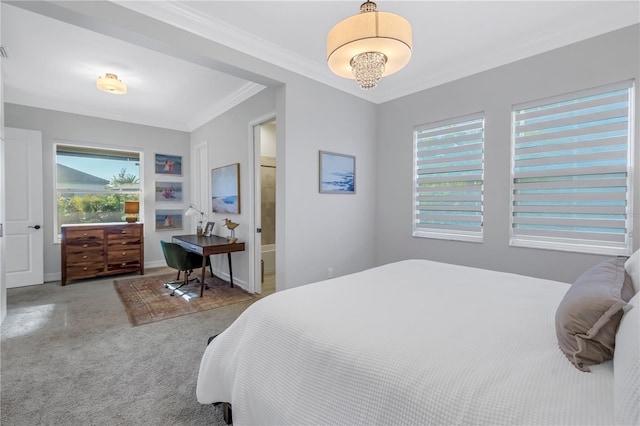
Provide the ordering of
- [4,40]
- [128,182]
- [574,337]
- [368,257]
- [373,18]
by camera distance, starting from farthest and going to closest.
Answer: [128,182] < [368,257] < [4,40] < [373,18] < [574,337]

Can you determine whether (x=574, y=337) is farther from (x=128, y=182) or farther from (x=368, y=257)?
(x=128, y=182)

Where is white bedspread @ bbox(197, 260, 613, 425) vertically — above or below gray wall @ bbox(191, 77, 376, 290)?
below

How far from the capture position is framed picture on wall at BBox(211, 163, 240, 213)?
13.6 feet

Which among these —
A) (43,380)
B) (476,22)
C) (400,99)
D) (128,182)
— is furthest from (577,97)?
(128,182)

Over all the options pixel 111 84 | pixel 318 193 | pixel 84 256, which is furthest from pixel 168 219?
pixel 318 193

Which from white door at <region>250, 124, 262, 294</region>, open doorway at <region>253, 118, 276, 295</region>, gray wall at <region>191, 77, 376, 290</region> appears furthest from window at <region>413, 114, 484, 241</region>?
open doorway at <region>253, 118, 276, 295</region>

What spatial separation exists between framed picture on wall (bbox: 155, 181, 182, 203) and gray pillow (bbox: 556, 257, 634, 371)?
585 centimetres

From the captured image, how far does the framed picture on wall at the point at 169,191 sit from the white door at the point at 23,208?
1.60 m

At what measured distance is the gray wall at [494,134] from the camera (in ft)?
7.79

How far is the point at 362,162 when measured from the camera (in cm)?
387

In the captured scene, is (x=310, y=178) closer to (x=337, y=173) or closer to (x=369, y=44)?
(x=337, y=173)

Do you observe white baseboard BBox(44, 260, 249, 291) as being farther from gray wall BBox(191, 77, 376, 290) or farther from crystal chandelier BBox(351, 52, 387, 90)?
crystal chandelier BBox(351, 52, 387, 90)

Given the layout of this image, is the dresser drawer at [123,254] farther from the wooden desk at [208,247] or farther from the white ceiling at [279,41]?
the white ceiling at [279,41]

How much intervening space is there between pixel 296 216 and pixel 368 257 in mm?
1378
